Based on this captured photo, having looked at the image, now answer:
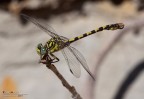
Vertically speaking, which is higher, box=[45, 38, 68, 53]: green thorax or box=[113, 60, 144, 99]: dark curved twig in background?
box=[45, 38, 68, 53]: green thorax

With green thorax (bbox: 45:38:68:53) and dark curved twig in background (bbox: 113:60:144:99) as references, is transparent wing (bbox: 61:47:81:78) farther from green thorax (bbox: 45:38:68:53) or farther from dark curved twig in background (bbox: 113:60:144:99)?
dark curved twig in background (bbox: 113:60:144:99)

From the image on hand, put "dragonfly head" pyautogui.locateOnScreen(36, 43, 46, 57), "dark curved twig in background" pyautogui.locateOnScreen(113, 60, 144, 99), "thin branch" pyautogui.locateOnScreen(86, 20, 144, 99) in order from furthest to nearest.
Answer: "dark curved twig in background" pyautogui.locateOnScreen(113, 60, 144, 99) → "thin branch" pyautogui.locateOnScreen(86, 20, 144, 99) → "dragonfly head" pyautogui.locateOnScreen(36, 43, 46, 57)

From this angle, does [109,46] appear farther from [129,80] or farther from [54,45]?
[54,45]

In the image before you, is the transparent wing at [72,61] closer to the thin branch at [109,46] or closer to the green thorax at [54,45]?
the green thorax at [54,45]

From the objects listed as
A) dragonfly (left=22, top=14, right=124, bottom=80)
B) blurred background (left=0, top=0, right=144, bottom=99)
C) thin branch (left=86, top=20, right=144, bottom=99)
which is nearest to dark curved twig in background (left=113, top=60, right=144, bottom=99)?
blurred background (left=0, top=0, right=144, bottom=99)

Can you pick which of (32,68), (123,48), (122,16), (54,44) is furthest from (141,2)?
(54,44)

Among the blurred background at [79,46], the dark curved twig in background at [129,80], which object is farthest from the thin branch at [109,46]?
the dark curved twig in background at [129,80]

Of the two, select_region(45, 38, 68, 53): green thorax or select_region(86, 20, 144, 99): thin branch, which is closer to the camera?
select_region(45, 38, 68, 53): green thorax

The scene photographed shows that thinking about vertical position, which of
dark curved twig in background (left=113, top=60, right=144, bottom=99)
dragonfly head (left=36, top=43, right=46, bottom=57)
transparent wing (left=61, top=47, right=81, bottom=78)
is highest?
dragonfly head (left=36, top=43, right=46, bottom=57)
